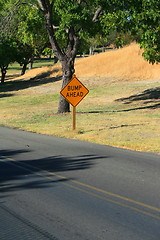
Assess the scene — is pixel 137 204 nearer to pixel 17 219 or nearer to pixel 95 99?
pixel 17 219

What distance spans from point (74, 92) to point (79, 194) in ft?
35.6

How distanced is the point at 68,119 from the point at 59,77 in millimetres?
36110

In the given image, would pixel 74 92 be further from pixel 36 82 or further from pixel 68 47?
pixel 36 82

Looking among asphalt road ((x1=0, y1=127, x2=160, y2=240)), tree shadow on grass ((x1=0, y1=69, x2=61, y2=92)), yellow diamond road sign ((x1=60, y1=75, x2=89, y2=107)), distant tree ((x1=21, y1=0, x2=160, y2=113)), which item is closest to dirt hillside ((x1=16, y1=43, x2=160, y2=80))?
tree shadow on grass ((x1=0, y1=69, x2=61, y2=92))

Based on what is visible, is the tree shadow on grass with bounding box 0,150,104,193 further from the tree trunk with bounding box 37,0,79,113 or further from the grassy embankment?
the tree trunk with bounding box 37,0,79,113

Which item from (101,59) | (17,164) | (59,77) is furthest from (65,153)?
(101,59)

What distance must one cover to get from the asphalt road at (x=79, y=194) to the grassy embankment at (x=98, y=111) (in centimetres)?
308

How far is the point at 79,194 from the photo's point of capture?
892cm

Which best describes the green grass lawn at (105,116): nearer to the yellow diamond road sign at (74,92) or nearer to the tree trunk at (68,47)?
the yellow diamond road sign at (74,92)

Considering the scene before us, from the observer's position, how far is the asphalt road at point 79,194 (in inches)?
260

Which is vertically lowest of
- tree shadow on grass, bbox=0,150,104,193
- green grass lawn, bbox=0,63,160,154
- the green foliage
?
green grass lawn, bbox=0,63,160,154

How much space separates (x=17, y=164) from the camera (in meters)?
12.5

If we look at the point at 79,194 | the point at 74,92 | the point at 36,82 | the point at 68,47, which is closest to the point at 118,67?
the point at 36,82

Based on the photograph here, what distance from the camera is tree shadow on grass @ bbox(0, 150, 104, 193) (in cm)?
989
